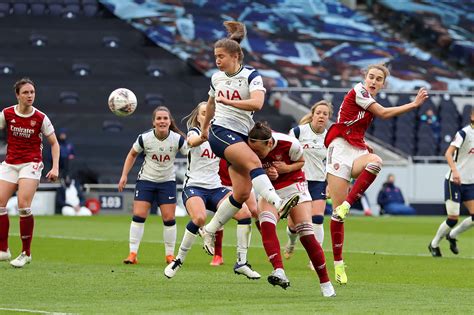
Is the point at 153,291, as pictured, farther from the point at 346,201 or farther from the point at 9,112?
the point at 9,112

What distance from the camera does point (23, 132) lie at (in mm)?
15906

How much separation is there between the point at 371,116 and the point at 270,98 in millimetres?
26019

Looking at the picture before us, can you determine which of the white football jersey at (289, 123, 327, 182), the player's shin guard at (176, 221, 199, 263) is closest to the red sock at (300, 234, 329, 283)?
the player's shin guard at (176, 221, 199, 263)

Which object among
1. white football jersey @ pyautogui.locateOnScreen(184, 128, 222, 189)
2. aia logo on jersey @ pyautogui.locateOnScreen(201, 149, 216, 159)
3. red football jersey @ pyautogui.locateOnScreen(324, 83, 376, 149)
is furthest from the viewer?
aia logo on jersey @ pyautogui.locateOnScreen(201, 149, 216, 159)

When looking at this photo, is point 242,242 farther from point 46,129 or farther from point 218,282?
point 46,129

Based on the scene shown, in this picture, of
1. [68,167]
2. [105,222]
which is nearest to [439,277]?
[105,222]

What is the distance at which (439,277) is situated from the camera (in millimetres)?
15344

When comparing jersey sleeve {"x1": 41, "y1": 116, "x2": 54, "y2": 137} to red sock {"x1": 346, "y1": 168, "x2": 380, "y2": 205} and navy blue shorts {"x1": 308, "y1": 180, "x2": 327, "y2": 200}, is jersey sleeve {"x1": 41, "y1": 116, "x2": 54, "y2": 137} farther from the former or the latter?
red sock {"x1": 346, "y1": 168, "x2": 380, "y2": 205}

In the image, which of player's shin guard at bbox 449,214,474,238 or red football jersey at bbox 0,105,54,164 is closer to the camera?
red football jersey at bbox 0,105,54,164

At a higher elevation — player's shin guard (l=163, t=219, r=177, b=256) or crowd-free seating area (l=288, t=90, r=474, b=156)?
player's shin guard (l=163, t=219, r=177, b=256)

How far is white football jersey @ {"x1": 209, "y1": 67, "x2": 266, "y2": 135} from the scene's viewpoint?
12.8 meters

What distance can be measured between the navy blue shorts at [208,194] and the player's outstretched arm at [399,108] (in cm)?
340

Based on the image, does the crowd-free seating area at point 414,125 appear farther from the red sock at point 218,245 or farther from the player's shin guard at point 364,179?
the player's shin guard at point 364,179

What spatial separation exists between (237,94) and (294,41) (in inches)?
1327
